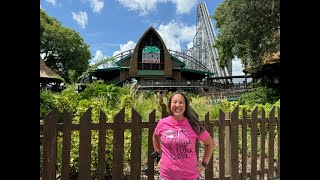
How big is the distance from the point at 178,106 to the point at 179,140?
0.28 m

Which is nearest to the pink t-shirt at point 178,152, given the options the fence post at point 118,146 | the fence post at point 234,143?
the fence post at point 118,146

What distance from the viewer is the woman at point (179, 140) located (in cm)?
253

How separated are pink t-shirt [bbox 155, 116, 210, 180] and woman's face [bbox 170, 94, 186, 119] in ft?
0.20

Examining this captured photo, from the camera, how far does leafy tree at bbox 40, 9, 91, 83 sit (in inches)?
1570

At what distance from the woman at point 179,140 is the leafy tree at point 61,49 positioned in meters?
38.0

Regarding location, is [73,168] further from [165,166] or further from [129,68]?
[129,68]

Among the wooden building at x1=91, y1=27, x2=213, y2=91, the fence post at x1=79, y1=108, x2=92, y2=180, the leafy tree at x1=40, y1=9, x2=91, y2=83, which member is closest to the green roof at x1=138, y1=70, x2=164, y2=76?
the wooden building at x1=91, y1=27, x2=213, y2=91

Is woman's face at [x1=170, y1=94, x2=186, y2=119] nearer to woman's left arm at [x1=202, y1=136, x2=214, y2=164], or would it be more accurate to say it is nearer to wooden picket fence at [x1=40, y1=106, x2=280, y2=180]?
woman's left arm at [x1=202, y1=136, x2=214, y2=164]

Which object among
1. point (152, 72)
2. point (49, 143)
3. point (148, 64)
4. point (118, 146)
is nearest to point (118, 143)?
point (118, 146)

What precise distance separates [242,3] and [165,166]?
17.2m
